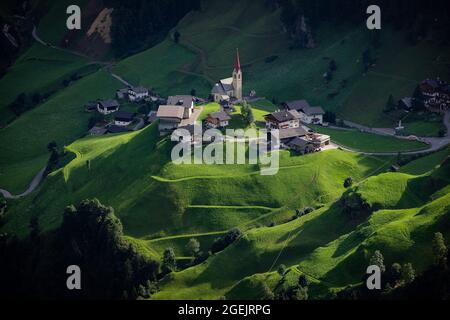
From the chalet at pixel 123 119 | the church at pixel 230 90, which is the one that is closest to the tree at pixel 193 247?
the church at pixel 230 90

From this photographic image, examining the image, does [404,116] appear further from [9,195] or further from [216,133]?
[9,195]

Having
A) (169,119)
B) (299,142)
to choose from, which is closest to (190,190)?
(169,119)

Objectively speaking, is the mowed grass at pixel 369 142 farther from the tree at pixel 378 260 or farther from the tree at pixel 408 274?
the tree at pixel 408 274

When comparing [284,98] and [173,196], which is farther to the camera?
[284,98]

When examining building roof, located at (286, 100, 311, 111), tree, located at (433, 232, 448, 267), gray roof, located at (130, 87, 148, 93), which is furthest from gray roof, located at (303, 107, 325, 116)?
tree, located at (433, 232, 448, 267)

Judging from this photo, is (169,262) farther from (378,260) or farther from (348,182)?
(378,260)

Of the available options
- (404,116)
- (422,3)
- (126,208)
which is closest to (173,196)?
(126,208)
